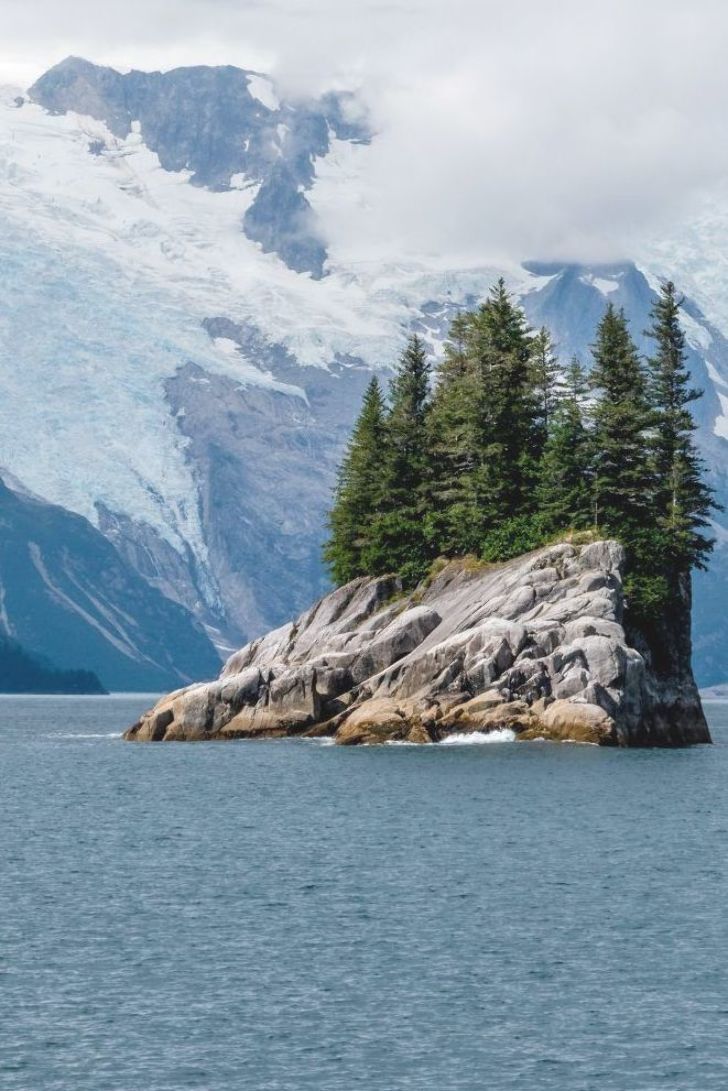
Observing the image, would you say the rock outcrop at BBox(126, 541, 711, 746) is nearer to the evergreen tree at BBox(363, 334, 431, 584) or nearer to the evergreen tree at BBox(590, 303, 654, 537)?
the evergreen tree at BBox(363, 334, 431, 584)

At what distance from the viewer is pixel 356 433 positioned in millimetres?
159125

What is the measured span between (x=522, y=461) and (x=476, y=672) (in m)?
26.8

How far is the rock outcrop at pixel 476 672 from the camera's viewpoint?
11600cm

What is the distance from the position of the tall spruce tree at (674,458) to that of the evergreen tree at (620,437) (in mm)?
1422

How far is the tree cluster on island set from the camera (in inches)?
5212

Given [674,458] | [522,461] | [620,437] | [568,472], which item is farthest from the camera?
[522,461]

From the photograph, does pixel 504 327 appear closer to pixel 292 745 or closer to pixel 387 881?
pixel 292 745

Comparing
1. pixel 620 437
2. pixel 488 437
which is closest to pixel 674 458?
pixel 620 437

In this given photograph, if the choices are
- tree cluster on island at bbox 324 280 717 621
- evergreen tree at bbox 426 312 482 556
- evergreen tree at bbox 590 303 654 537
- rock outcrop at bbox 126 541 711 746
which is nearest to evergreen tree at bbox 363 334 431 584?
tree cluster on island at bbox 324 280 717 621

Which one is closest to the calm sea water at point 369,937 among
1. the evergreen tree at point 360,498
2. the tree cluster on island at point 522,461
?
the tree cluster on island at point 522,461

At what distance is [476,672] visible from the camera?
117500 mm

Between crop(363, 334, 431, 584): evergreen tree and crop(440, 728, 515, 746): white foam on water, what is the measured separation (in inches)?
1035

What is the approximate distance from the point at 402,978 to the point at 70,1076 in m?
11.6

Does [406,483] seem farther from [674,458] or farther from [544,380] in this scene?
[674,458]
